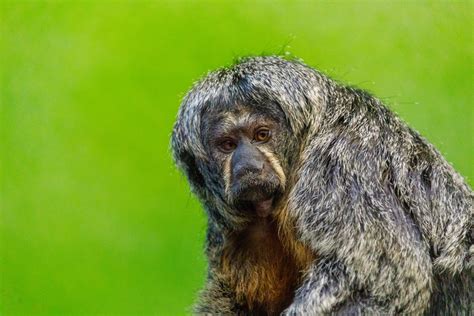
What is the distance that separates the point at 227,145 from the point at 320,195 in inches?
27.6

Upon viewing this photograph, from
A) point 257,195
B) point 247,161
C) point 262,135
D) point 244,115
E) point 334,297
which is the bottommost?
point 334,297

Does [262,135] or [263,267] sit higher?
[262,135]

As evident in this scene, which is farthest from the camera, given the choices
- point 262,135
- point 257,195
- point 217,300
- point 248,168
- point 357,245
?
point 217,300

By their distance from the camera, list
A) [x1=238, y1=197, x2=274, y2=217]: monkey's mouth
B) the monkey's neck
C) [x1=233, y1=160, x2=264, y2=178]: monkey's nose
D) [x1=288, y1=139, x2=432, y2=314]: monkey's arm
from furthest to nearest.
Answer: the monkey's neck < [x1=238, y1=197, x2=274, y2=217]: monkey's mouth < [x1=233, y1=160, x2=264, y2=178]: monkey's nose < [x1=288, y1=139, x2=432, y2=314]: monkey's arm

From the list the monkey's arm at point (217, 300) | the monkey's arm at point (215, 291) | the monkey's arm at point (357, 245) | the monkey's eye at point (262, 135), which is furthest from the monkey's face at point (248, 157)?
the monkey's arm at point (217, 300)

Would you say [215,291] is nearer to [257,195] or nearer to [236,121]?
[257,195]

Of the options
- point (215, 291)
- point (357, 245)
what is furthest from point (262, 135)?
point (215, 291)

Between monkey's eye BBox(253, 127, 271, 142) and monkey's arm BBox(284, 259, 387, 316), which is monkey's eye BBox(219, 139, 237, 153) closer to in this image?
monkey's eye BBox(253, 127, 271, 142)

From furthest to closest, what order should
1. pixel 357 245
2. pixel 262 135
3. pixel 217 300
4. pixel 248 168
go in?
pixel 217 300 < pixel 262 135 < pixel 248 168 < pixel 357 245

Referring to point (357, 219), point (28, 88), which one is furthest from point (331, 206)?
point (28, 88)

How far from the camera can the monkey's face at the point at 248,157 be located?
6000mm

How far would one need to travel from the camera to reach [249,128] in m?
6.13

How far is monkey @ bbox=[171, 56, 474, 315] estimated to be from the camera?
585 cm

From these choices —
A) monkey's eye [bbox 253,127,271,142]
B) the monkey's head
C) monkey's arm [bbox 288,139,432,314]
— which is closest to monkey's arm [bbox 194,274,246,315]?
the monkey's head
